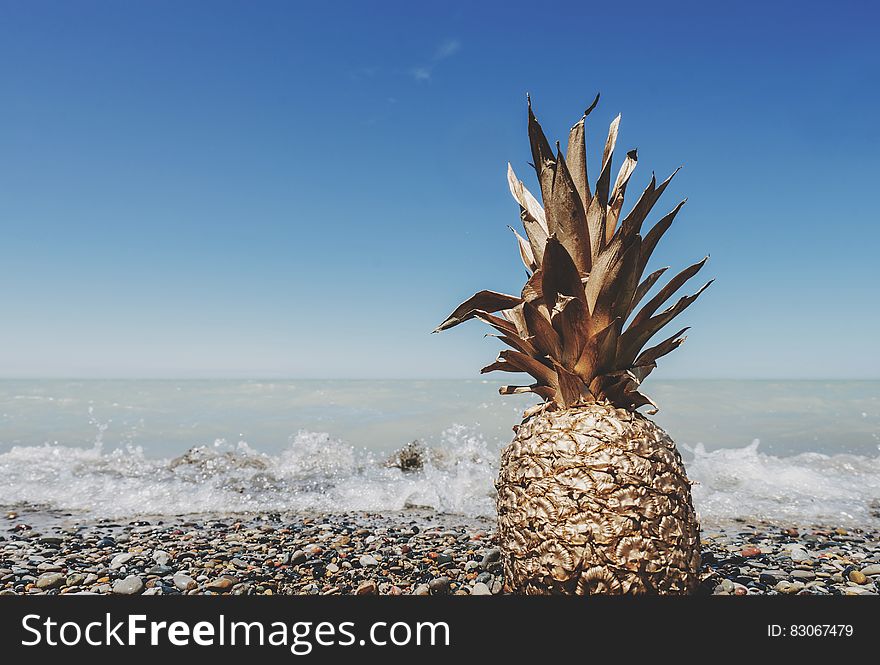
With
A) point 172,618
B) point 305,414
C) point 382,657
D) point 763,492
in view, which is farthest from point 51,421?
point 763,492

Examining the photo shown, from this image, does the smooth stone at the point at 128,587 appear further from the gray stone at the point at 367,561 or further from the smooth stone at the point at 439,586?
the smooth stone at the point at 439,586

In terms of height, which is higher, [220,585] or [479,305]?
[479,305]

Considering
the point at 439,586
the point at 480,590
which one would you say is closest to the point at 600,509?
the point at 480,590

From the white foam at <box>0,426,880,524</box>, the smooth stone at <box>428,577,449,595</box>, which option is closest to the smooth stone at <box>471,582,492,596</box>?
the smooth stone at <box>428,577,449,595</box>

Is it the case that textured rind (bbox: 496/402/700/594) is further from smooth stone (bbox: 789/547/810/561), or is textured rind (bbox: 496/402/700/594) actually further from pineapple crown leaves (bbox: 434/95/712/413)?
smooth stone (bbox: 789/547/810/561)

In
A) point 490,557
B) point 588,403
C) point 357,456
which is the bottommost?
point 357,456

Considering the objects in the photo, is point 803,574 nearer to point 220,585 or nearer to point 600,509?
point 600,509

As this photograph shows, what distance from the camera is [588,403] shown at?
12.3ft

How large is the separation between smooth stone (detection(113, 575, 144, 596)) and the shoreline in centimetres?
1

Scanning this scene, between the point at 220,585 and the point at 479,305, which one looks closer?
the point at 479,305

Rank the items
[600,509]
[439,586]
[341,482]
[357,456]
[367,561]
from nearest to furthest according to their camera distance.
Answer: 1. [600,509]
2. [439,586]
3. [367,561]
4. [341,482]
5. [357,456]

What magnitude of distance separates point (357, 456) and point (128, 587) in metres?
9.90

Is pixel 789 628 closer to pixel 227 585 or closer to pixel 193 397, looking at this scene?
pixel 227 585

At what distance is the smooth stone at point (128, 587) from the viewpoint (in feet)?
16.6
